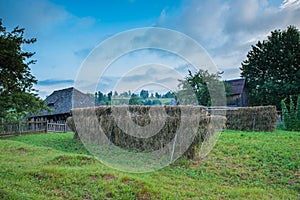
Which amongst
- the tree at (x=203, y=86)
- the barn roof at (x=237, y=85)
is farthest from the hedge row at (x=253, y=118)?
the barn roof at (x=237, y=85)

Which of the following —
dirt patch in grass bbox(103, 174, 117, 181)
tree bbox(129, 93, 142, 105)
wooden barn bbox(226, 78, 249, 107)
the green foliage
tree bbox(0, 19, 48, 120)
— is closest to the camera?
dirt patch in grass bbox(103, 174, 117, 181)

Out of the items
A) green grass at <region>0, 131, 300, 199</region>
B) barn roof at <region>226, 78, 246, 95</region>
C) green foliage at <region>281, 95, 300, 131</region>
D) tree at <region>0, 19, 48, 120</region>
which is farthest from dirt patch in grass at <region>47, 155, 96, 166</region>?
barn roof at <region>226, 78, 246, 95</region>

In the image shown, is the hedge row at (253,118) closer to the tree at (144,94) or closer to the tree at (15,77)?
the tree at (144,94)

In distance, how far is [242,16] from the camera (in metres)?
12.4

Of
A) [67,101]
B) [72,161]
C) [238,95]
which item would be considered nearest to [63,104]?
[67,101]

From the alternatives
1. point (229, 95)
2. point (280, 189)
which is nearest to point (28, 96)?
point (280, 189)

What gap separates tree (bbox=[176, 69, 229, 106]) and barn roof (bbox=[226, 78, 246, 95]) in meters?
1.72

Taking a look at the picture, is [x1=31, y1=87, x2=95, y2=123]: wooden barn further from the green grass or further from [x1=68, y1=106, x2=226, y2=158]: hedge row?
the green grass

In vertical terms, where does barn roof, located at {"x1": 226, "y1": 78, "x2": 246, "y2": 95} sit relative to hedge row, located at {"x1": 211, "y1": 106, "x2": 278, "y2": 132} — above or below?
above

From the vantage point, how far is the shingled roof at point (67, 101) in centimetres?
2683

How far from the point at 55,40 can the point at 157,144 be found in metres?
7.28

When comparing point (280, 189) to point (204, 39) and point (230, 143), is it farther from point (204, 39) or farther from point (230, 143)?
point (204, 39)

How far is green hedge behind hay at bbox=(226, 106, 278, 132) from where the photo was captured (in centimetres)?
1706

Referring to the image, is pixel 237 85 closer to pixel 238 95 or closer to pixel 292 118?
pixel 238 95
